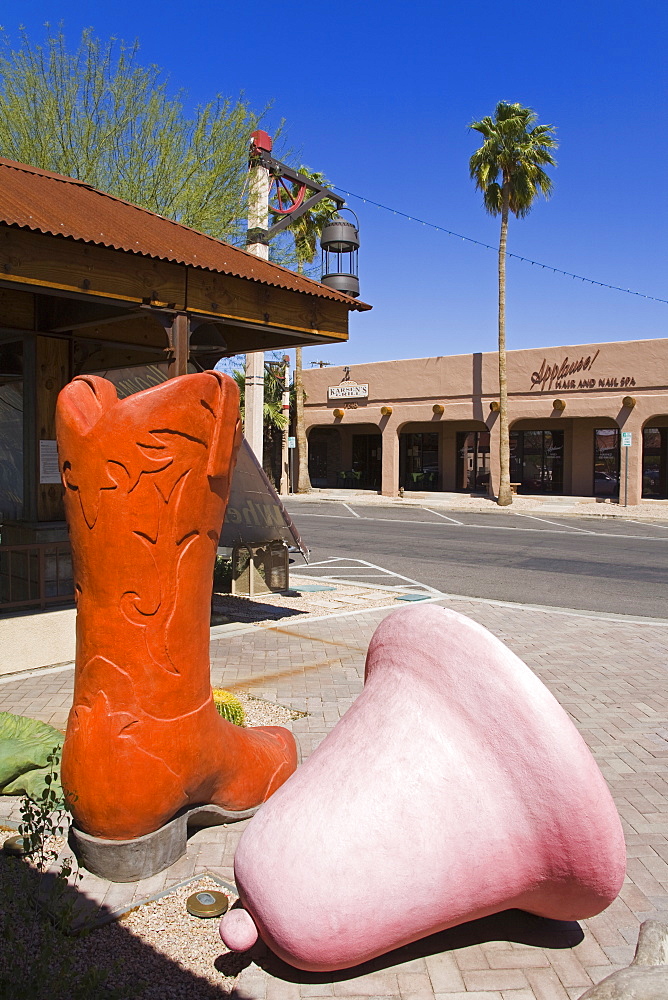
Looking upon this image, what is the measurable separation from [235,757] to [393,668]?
1103 millimetres

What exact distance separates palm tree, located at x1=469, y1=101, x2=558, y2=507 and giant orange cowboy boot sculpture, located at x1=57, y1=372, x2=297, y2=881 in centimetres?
2489

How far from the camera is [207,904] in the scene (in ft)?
10.6

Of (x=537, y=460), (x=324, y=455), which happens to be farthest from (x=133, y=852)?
(x=324, y=455)

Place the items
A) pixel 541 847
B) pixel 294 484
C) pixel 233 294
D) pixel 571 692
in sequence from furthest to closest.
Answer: pixel 294 484 → pixel 233 294 → pixel 571 692 → pixel 541 847

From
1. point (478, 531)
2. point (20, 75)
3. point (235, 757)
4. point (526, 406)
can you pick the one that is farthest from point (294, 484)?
point (235, 757)

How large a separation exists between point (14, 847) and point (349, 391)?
3016 centimetres

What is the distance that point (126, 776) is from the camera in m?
3.24

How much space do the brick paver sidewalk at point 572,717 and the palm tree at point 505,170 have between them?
18.3 meters

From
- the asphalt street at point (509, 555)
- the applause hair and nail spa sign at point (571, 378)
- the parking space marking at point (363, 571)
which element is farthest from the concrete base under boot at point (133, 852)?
the applause hair and nail spa sign at point (571, 378)

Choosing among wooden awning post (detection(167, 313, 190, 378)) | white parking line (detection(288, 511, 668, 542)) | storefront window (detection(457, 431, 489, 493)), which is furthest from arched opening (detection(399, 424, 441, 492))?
wooden awning post (detection(167, 313, 190, 378))

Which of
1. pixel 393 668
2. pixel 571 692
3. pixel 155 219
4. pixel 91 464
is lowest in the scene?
pixel 571 692

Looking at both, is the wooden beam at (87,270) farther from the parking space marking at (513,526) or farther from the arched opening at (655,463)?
the arched opening at (655,463)

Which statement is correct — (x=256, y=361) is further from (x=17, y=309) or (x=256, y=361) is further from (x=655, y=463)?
(x=655, y=463)

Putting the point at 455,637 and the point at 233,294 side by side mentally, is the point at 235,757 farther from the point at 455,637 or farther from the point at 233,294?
the point at 233,294
